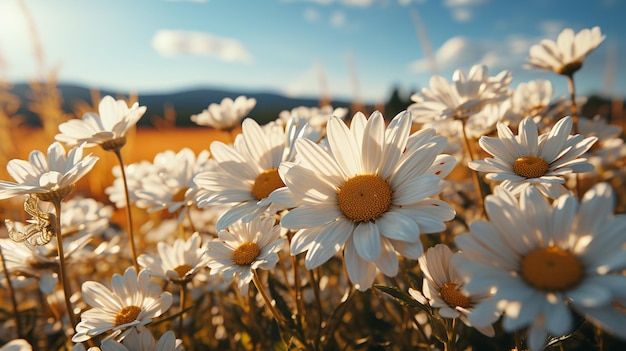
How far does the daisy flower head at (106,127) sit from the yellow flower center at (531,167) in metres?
1.08

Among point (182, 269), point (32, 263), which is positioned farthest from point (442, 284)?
point (32, 263)

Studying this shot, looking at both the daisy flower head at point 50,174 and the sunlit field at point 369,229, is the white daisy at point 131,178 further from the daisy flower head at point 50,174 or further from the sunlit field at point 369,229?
the daisy flower head at point 50,174

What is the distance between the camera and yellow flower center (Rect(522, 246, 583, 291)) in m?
0.69

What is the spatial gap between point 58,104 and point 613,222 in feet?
11.2

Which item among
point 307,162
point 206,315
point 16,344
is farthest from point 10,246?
point 307,162

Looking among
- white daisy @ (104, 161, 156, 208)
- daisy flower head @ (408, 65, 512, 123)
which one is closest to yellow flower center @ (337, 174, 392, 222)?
daisy flower head @ (408, 65, 512, 123)

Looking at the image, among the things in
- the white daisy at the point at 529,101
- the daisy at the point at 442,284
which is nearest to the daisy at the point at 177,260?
the daisy at the point at 442,284

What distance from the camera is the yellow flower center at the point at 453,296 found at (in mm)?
901

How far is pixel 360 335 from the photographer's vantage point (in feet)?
5.54

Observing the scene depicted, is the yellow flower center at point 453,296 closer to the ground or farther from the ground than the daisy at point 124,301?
farther from the ground

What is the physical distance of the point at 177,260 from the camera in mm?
1336

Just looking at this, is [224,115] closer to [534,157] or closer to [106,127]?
[106,127]

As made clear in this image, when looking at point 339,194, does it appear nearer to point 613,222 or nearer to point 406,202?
point 406,202

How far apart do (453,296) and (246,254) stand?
53 cm
